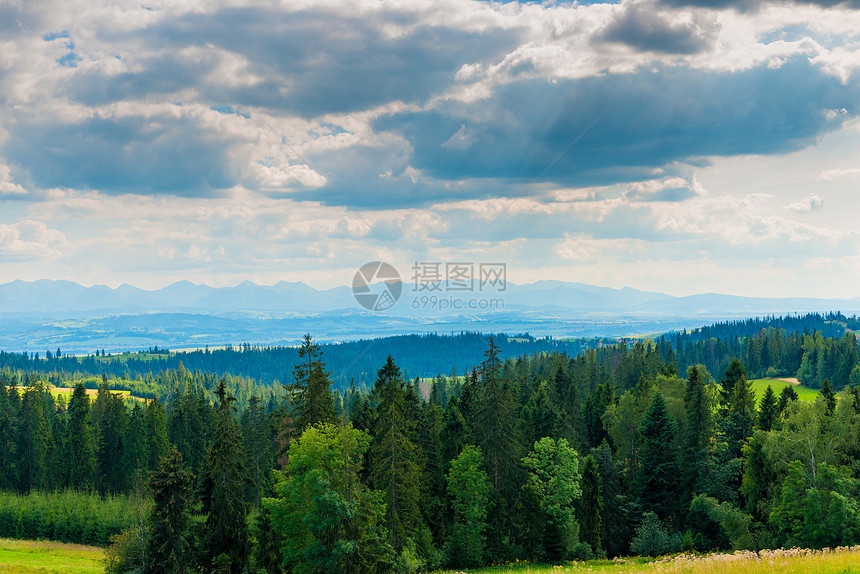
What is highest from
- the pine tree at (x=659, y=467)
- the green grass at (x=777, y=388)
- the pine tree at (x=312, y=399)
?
the pine tree at (x=312, y=399)

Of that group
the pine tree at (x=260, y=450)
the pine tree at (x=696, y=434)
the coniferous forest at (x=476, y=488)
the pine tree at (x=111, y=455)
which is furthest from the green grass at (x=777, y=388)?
the pine tree at (x=111, y=455)

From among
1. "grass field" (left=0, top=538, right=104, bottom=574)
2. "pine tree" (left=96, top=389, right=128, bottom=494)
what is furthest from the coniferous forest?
"pine tree" (left=96, top=389, right=128, bottom=494)

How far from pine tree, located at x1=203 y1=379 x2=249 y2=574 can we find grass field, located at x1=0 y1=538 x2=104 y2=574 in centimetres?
1954

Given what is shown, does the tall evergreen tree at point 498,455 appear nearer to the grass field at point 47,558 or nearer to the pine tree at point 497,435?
the pine tree at point 497,435

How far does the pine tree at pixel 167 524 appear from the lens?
38.8 metres

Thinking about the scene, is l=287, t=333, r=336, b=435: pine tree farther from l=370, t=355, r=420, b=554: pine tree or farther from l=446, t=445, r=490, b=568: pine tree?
l=446, t=445, r=490, b=568: pine tree

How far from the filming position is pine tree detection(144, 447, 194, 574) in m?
38.8

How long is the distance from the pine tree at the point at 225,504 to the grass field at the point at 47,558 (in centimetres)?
1954

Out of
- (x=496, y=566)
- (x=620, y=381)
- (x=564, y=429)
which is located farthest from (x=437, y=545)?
(x=620, y=381)

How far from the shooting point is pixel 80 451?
320ft

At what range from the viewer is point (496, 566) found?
5316 cm

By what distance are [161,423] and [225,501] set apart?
6468cm

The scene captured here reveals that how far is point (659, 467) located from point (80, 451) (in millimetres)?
85537

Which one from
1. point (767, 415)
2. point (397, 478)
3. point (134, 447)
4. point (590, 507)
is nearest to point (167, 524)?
point (397, 478)
